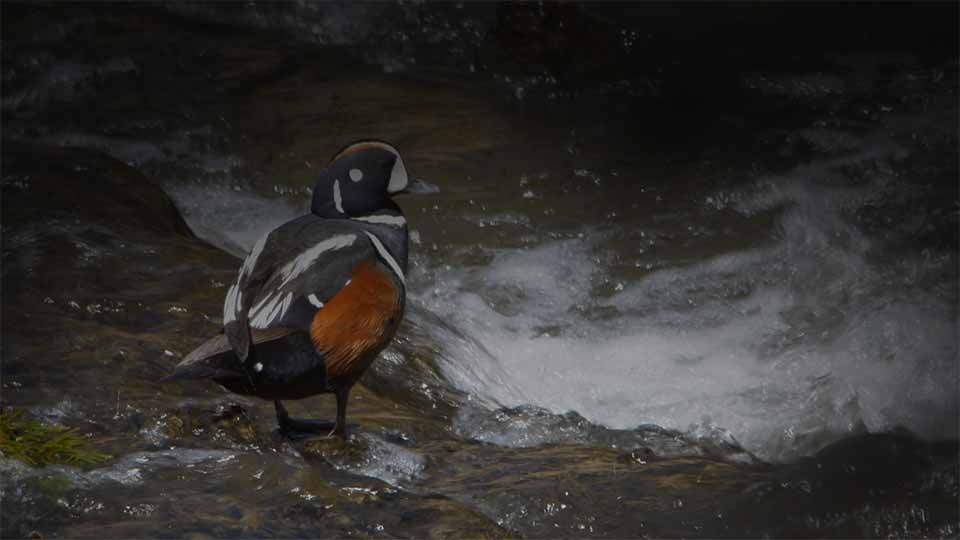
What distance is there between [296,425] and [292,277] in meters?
0.59

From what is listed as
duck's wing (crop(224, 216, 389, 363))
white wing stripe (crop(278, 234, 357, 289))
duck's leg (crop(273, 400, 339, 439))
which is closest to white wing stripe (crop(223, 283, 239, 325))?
duck's wing (crop(224, 216, 389, 363))

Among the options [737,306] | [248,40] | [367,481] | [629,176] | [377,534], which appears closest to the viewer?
[377,534]

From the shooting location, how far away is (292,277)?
3.37 metres

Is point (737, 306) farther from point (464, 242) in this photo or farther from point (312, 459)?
point (312, 459)

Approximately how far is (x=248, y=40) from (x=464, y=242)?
2.95 meters

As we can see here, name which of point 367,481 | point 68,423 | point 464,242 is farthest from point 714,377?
point 68,423

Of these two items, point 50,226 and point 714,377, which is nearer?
point 50,226

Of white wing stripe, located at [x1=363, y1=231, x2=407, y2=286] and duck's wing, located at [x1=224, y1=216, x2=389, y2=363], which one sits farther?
white wing stripe, located at [x1=363, y1=231, x2=407, y2=286]

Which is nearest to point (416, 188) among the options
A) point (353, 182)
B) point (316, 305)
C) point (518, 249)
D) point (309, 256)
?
point (353, 182)

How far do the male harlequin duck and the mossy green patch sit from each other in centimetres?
41

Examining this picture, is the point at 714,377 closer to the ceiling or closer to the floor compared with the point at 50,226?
closer to the floor

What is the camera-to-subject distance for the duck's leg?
3666mm

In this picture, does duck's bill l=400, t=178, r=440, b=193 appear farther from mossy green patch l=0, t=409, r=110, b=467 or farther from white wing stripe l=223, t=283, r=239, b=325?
mossy green patch l=0, t=409, r=110, b=467

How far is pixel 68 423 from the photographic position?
368 centimetres
